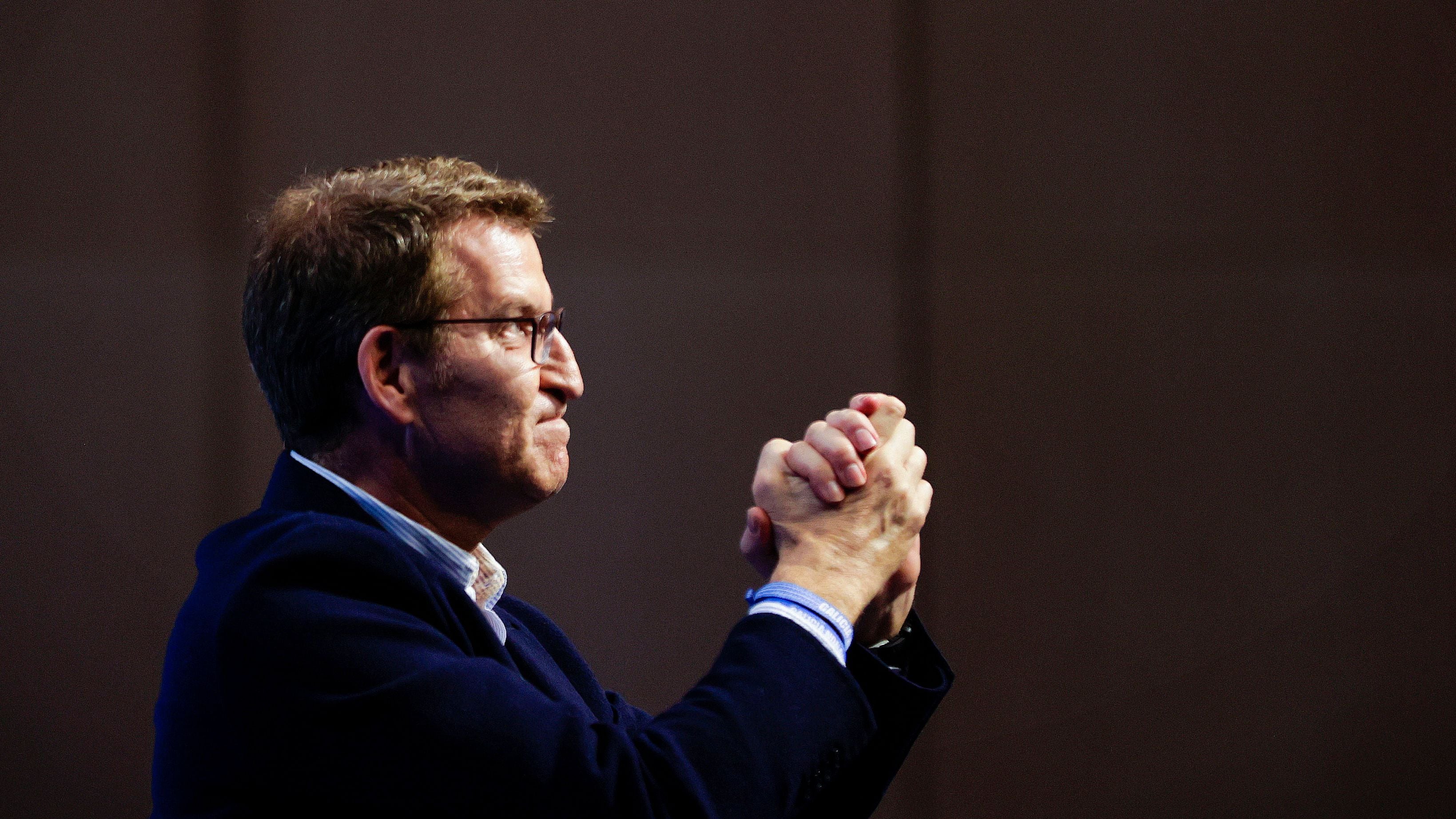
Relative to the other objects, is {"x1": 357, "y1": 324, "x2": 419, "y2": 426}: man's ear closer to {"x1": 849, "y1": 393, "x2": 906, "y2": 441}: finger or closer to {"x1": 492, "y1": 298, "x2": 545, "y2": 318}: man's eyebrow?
{"x1": 492, "y1": 298, "x2": 545, "y2": 318}: man's eyebrow

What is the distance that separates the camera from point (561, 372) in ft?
4.14

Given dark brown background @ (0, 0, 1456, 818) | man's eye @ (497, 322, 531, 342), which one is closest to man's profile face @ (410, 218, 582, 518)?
man's eye @ (497, 322, 531, 342)

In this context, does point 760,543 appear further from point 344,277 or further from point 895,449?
point 344,277

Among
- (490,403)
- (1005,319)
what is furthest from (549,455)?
(1005,319)

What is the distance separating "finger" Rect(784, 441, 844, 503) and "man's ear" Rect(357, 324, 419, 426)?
1.19 ft

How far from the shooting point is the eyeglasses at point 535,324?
1186 mm

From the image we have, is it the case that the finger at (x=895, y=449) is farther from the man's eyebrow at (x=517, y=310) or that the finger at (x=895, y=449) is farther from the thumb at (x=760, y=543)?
the man's eyebrow at (x=517, y=310)

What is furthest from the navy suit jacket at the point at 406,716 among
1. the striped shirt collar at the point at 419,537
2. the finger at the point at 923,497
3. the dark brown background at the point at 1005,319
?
the dark brown background at the point at 1005,319

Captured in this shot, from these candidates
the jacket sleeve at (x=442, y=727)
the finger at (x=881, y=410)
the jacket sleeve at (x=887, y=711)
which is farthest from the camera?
the finger at (x=881, y=410)

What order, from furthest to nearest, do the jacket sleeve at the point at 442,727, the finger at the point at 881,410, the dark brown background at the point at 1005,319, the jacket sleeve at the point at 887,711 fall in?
the dark brown background at the point at 1005,319, the finger at the point at 881,410, the jacket sleeve at the point at 887,711, the jacket sleeve at the point at 442,727

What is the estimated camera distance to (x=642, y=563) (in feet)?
8.50

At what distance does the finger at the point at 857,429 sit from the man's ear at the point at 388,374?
1.32 feet

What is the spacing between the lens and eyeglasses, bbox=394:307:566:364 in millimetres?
1186

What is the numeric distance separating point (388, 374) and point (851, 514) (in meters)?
0.46
